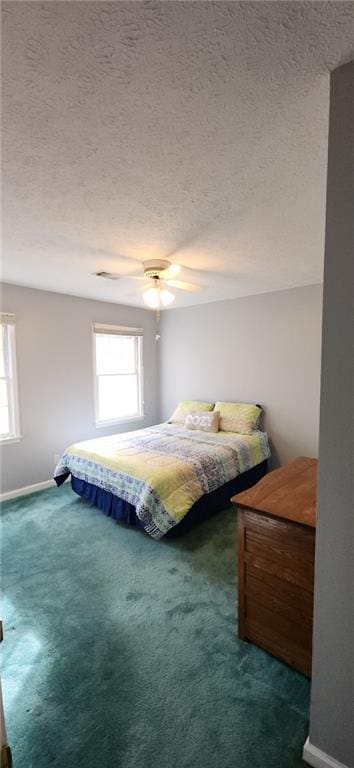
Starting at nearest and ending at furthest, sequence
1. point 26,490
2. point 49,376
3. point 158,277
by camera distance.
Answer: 1. point 158,277
2. point 26,490
3. point 49,376

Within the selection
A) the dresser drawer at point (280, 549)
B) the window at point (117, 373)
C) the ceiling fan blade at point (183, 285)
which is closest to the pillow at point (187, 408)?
the window at point (117, 373)

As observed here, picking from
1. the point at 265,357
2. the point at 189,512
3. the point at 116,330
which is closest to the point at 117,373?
the point at 116,330

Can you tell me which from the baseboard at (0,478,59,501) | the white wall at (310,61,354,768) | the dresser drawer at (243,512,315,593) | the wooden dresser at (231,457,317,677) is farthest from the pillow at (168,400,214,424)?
the white wall at (310,61,354,768)

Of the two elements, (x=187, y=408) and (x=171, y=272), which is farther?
(x=187, y=408)

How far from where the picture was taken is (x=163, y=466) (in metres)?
2.80

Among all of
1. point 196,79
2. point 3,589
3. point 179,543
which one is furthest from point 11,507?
point 196,79

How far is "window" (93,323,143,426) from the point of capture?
14.7 ft

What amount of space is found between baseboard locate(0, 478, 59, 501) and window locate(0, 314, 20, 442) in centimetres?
60

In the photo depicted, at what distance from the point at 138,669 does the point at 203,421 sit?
9.04 feet

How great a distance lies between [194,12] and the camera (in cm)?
78

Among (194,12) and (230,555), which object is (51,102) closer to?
(194,12)

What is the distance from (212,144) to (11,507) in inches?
139

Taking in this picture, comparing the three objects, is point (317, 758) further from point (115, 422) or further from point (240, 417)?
point (115, 422)

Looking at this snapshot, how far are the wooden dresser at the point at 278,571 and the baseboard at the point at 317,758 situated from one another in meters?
0.33
